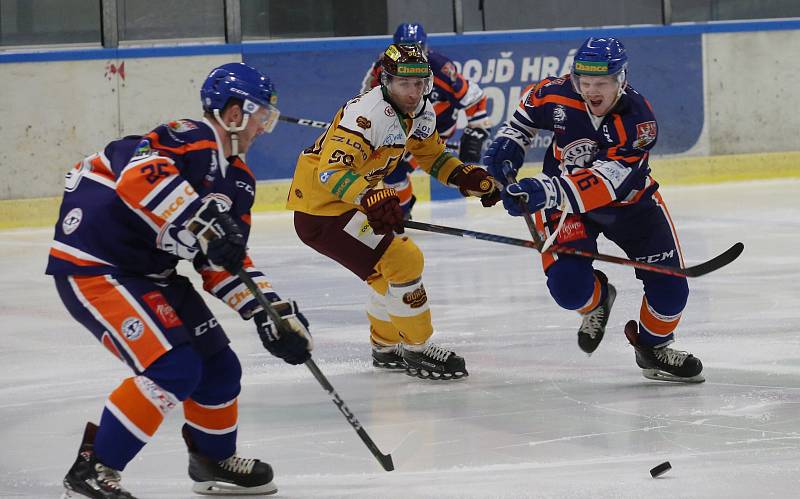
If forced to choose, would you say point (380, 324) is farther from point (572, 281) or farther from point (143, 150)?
point (143, 150)

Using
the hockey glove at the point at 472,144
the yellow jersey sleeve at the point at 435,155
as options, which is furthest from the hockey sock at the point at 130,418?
the hockey glove at the point at 472,144

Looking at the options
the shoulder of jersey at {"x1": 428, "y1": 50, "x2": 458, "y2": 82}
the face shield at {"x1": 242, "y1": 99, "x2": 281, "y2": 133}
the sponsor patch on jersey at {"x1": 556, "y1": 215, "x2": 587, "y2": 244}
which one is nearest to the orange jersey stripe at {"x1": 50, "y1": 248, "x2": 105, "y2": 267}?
the face shield at {"x1": 242, "y1": 99, "x2": 281, "y2": 133}

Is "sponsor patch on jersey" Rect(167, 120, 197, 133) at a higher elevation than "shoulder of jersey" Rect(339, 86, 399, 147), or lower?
higher

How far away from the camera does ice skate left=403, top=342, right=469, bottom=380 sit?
13.7ft

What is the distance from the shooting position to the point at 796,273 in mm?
5883

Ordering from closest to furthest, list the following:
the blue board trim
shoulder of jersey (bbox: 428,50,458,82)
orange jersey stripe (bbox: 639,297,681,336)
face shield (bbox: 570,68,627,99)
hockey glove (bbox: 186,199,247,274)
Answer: hockey glove (bbox: 186,199,247,274) < face shield (bbox: 570,68,627,99) < orange jersey stripe (bbox: 639,297,681,336) < shoulder of jersey (bbox: 428,50,458,82) < the blue board trim

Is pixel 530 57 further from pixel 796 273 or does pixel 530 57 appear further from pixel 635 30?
pixel 796 273

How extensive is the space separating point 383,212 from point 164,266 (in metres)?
0.98

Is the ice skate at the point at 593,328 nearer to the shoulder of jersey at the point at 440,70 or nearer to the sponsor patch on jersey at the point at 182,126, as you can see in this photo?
the sponsor patch on jersey at the point at 182,126

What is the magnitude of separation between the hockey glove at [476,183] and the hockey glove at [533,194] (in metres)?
0.30

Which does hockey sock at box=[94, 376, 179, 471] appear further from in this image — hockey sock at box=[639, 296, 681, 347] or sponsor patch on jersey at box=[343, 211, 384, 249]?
hockey sock at box=[639, 296, 681, 347]

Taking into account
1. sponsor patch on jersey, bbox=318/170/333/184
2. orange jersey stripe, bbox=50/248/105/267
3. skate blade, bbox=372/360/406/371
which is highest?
sponsor patch on jersey, bbox=318/170/333/184

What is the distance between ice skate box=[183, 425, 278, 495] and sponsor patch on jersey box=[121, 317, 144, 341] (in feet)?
1.54

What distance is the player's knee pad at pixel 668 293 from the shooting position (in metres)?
4.04
